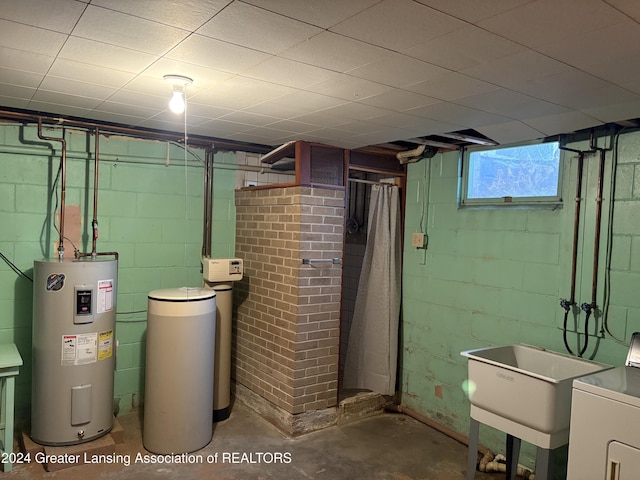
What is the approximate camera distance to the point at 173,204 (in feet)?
13.3

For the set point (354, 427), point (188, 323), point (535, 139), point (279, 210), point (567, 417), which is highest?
point (535, 139)

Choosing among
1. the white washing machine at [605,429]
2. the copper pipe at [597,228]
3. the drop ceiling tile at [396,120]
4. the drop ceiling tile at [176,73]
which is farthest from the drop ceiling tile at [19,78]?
the copper pipe at [597,228]

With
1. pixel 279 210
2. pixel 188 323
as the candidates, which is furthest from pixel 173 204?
pixel 188 323

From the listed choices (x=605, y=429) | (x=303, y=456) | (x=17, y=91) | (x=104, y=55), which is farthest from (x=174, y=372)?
(x=605, y=429)

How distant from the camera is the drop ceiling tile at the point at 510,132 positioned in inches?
119

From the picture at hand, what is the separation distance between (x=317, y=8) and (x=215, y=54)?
62cm

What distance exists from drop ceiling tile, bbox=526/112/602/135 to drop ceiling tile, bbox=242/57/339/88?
1408mm

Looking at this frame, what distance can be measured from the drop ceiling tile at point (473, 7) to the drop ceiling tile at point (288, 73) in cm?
74

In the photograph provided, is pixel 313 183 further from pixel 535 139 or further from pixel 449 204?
pixel 535 139

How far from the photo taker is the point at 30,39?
6.27 ft

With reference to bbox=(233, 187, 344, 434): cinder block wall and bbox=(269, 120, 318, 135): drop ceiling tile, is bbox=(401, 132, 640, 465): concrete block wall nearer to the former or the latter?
bbox=(233, 187, 344, 434): cinder block wall

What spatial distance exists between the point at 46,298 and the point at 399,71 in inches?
104

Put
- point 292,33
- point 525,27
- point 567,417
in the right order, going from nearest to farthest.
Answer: point 525,27 → point 292,33 → point 567,417

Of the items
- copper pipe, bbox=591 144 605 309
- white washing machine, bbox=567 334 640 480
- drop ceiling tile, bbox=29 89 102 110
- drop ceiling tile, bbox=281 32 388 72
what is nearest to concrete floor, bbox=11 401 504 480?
white washing machine, bbox=567 334 640 480
